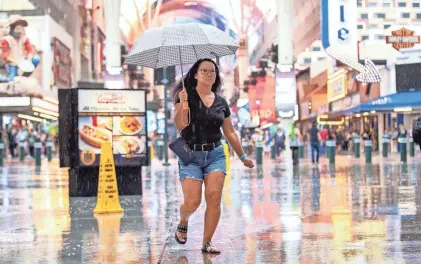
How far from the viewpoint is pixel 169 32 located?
810 centimetres

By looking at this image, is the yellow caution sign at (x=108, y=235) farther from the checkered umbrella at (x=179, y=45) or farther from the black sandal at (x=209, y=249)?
the checkered umbrella at (x=179, y=45)

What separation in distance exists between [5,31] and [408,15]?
24.9 m

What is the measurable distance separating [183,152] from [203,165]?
21cm

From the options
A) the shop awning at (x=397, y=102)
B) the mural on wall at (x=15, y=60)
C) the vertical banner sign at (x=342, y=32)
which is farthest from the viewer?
the mural on wall at (x=15, y=60)

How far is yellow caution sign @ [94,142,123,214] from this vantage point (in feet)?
37.6

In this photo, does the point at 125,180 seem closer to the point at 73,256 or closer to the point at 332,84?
the point at 73,256

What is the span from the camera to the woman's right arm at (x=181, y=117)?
283 inches

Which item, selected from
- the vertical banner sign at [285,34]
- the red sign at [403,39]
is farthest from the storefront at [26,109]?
the red sign at [403,39]

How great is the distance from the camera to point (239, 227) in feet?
31.1

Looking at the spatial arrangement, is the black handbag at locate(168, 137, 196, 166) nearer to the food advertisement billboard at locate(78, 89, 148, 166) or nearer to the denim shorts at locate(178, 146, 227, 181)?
the denim shorts at locate(178, 146, 227, 181)

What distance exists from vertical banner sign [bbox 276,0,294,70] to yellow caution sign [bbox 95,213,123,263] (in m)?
36.8

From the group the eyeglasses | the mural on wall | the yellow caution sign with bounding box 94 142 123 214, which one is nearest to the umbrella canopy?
the eyeglasses

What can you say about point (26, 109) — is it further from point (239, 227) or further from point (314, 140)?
point (239, 227)

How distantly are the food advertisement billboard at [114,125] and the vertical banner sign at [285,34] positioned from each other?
33.6m
